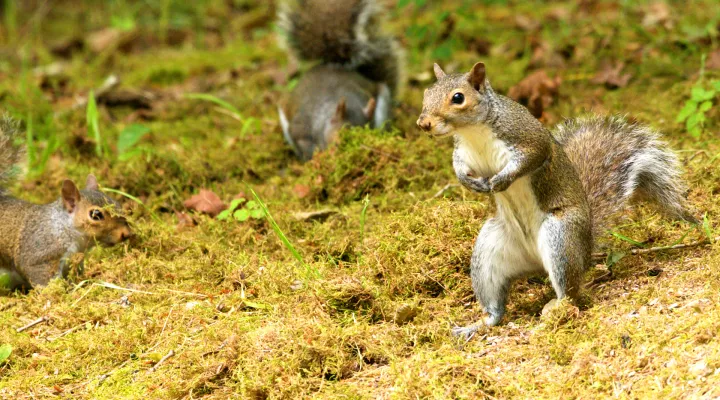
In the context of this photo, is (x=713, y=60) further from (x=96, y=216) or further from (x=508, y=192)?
(x=96, y=216)

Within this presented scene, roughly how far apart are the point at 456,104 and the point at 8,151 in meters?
A: 2.64

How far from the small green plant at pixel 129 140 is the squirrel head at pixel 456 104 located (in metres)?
2.78

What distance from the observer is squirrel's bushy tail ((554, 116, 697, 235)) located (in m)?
3.51

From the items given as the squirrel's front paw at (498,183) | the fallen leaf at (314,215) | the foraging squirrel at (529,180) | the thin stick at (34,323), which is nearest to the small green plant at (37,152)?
the thin stick at (34,323)

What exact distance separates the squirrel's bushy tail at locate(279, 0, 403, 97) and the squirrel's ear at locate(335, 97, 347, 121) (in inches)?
33.6

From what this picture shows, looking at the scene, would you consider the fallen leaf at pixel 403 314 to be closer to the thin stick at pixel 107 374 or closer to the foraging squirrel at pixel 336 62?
the thin stick at pixel 107 374

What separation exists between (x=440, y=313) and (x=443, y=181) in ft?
4.59

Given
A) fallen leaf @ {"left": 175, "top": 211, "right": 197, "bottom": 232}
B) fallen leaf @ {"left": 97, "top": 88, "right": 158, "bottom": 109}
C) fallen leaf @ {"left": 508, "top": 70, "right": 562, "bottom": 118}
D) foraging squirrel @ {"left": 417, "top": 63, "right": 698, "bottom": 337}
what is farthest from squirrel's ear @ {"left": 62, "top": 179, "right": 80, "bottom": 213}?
fallen leaf @ {"left": 508, "top": 70, "right": 562, "bottom": 118}

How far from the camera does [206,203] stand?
4.82 metres

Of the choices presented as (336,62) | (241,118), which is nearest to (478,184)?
(241,118)

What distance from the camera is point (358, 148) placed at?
5016 millimetres

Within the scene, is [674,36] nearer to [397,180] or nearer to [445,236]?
[397,180]

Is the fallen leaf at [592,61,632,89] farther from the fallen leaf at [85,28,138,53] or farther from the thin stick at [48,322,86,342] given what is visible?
the fallen leaf at [85,28,138,53]

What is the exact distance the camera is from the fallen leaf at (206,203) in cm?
478
